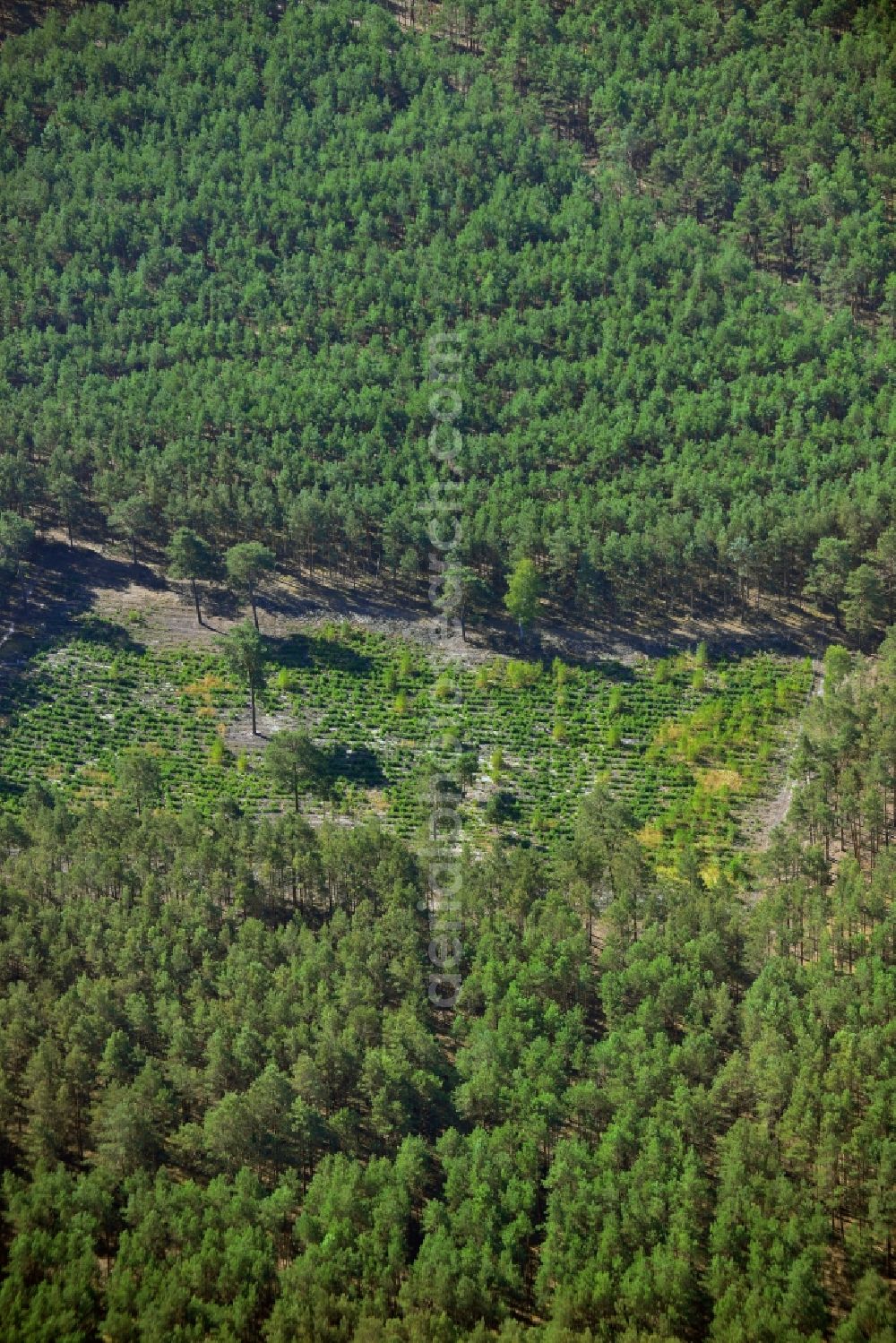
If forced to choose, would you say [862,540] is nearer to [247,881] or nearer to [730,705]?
[730,705]

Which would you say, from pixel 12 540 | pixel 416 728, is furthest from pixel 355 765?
pixel 12 540

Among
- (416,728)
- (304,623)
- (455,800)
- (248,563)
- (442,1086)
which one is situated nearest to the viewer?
(442,1086)

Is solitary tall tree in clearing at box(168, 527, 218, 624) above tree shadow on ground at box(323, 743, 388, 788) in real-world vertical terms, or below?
above

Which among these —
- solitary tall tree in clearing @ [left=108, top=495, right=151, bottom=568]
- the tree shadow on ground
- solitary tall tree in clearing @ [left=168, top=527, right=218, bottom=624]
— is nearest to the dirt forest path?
solitary tall tree in clearing @ [left=108, top=495, right=151, bottom=568]

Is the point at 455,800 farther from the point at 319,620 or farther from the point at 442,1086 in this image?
the point at 442,1086

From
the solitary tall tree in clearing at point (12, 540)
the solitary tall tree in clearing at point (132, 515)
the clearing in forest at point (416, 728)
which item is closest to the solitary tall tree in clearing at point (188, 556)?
the solitary tall tree in clearing at point (132, 515)

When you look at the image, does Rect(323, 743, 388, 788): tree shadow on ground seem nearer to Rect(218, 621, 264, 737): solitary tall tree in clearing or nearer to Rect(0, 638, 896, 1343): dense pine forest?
Rect(218, 621, 264, 737): solitary tall tree in clearing
